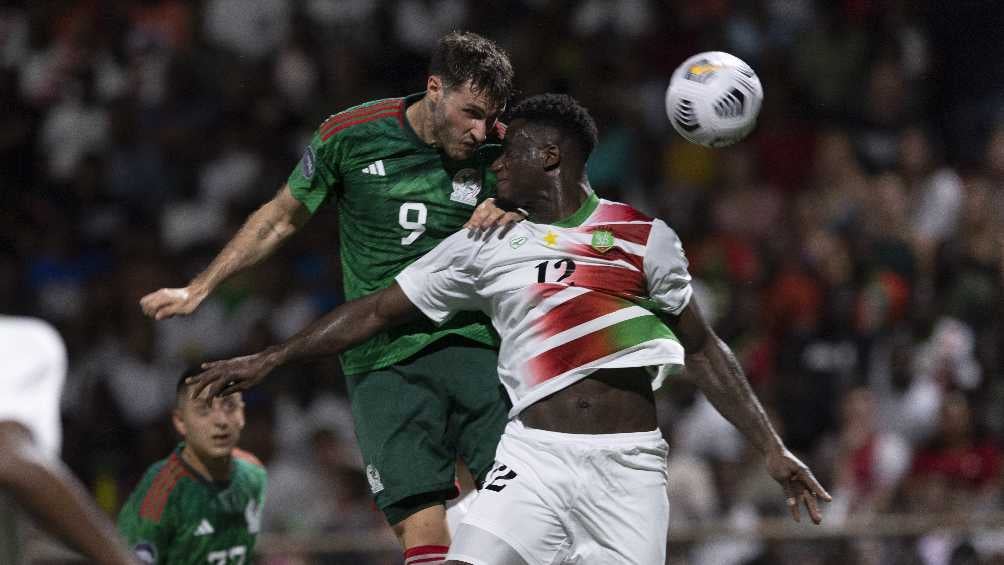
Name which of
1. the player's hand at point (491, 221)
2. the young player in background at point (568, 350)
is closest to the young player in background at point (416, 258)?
the young player in background at point (568, 350)

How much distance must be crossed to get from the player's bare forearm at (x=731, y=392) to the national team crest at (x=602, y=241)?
1.85 feet

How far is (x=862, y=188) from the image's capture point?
11.1m

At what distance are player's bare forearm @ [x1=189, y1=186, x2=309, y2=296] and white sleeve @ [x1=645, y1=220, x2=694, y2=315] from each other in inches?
56.5

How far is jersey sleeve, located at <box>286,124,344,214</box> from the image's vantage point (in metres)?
5.90

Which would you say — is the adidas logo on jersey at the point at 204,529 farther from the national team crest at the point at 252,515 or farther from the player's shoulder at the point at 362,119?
the player's shoulder at the point at 362,119

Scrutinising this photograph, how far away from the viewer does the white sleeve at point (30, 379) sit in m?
3.56

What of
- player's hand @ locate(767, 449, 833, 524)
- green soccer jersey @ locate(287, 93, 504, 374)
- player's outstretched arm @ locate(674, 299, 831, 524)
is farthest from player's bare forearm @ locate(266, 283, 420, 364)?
player's hand @ locate(767, 449, 833, 524)

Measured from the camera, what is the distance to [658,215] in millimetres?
11453

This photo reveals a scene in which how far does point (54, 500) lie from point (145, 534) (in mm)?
3497

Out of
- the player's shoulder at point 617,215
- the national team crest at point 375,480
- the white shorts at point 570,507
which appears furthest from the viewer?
the national team crest at point 375,480

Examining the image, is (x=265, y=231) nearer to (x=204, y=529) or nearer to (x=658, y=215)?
(x=204, y=529)

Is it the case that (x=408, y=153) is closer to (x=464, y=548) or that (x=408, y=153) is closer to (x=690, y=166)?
(x=464, y=548)

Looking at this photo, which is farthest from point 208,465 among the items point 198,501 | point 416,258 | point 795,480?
point 795,480

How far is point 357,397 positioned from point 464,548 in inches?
39.8
